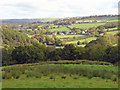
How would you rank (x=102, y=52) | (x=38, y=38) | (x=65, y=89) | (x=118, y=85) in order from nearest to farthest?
(x=65, y=89) < (x=118, y=85) < (x=102, y=52) < (x=38, y=38)

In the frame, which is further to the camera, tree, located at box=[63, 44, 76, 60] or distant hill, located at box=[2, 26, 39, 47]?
distant hill, located at box=[2, 26, 39, 47]

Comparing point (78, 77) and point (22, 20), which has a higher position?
point (22, 20)

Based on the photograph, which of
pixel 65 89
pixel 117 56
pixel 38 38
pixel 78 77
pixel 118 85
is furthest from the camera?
pixel 38 38

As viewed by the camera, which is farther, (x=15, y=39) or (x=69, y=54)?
(x=15, y=39)

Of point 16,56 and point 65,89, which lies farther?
point 16,56

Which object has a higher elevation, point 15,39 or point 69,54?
point 15,39

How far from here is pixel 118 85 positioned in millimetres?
7883

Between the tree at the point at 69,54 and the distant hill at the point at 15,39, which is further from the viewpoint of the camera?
the distant hill at the point at 15,39

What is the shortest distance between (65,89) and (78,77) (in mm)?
2364

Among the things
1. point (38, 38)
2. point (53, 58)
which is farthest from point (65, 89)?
point (38, 38)

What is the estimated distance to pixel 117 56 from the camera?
31.6 meters

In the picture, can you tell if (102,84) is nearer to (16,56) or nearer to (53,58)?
(53,58)

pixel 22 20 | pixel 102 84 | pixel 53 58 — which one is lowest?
pixel 53 58

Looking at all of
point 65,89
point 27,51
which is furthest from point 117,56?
point 65,89
